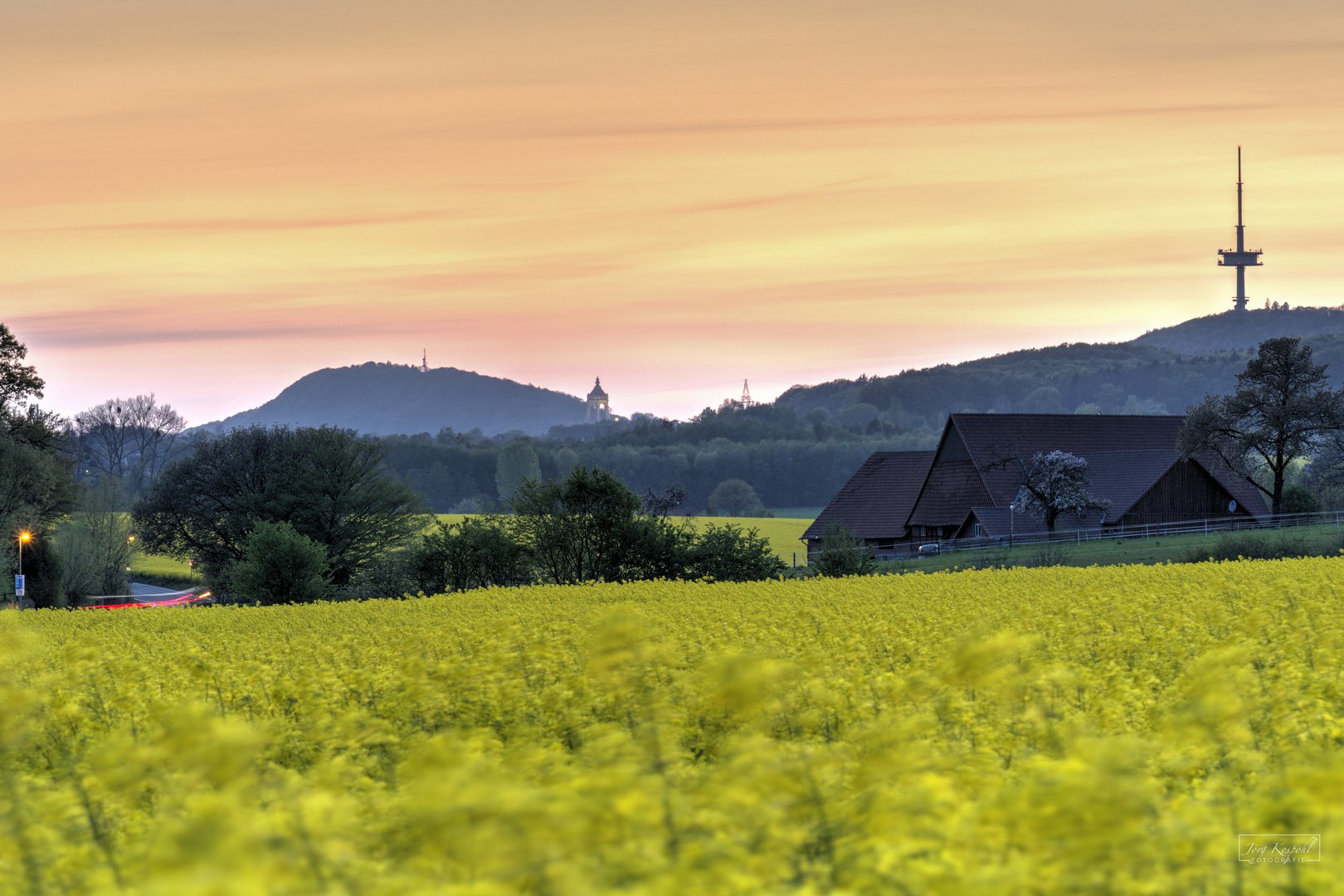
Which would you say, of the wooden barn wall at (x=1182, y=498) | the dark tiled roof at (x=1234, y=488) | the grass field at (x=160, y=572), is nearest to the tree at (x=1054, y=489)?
the wooden barn wall at (x=1182, y=498)

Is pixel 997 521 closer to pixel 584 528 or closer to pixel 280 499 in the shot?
pixel 584 528

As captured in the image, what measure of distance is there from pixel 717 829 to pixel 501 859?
1.37 m

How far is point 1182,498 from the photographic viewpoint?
5712 cm

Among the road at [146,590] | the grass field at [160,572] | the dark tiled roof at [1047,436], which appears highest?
the dark tiled roof at [1047,436]

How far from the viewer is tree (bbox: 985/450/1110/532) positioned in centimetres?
5400

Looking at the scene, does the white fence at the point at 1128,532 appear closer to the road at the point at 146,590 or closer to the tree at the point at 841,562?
the tree at the point at 841,562

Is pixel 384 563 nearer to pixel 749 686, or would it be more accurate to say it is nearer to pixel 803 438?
pixel 749 686

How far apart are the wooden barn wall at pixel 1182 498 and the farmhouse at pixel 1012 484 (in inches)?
1.7

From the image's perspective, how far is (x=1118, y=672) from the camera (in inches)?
461

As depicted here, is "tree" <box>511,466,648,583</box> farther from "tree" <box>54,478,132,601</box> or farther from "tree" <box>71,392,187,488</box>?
"tree" <box>71,392,187,488</box>

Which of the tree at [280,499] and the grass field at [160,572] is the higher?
the tree at [280,499]

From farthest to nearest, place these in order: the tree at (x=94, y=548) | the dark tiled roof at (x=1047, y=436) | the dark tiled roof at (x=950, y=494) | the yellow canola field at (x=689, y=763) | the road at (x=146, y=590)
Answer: the road at (x=146, y=590), the tree at (x=94, y=548), the dark tiled roof at (x=950, y=494), the dark tiled roof at (x=1047, y=436), the yellow canola field at (x=689, y=763)

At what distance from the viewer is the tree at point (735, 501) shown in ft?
427

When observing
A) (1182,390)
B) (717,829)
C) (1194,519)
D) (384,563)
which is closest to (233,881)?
(717,829)
